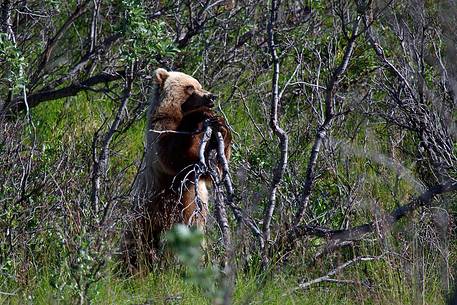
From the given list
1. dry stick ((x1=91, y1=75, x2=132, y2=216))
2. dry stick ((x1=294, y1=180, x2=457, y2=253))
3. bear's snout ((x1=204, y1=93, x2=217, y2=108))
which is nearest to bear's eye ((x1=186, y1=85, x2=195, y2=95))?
bear's snout ((x1=204, y1=93, x2=217, y2=108))

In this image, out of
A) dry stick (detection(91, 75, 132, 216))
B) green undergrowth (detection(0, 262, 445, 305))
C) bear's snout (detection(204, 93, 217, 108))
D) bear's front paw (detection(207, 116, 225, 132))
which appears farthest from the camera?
bear's snout (detection(204, 93, 217, 108))

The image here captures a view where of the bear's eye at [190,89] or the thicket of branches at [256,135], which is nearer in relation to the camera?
the thicket of branches at [256,135]

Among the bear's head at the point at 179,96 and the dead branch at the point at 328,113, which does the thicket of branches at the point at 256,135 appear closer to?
the dead branch at the point at 328,113

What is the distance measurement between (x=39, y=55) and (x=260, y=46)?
198 centimetres

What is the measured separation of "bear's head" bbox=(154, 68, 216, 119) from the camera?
24.8ft

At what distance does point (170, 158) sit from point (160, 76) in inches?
30.5

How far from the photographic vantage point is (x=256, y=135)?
8.65 m

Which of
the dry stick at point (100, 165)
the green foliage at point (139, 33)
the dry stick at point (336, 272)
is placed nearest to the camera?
the dry stick at point (336, 272)

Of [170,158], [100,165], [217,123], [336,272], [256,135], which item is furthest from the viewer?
[256,135]

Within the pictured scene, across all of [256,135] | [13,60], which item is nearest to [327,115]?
[13,60]

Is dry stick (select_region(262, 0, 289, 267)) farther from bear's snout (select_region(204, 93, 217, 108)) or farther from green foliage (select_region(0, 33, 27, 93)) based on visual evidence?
green foliage (select_region(0, 33, 27, 93))

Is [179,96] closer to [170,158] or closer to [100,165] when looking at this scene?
[170,158]

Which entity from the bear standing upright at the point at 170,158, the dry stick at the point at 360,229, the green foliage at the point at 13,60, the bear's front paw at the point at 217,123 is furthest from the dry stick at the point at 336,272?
the green foliage at the point at 13,60

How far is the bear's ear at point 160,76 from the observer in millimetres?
7707
